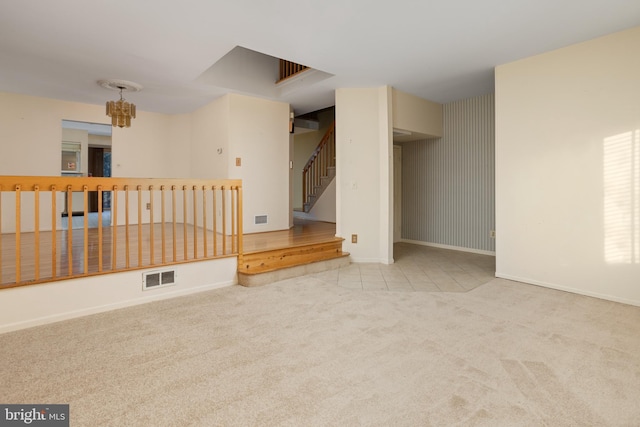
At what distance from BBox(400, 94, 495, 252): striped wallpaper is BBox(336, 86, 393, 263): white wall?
1737mm

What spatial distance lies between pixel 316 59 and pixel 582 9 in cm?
261

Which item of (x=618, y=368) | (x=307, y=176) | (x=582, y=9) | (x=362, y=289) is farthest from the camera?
(x=307, y=176)

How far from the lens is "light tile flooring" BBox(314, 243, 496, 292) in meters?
3.87

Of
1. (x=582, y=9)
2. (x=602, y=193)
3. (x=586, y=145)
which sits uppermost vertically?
(x=582, y=9)

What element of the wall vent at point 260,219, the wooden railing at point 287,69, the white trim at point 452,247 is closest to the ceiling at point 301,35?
the wooden railing at point 287,69

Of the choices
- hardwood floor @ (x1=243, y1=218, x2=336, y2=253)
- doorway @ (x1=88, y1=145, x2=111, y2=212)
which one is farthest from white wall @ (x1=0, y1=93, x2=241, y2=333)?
doorway @ (x1=88, y1=145, x2=111, y2=212)

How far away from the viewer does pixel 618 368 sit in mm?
2102

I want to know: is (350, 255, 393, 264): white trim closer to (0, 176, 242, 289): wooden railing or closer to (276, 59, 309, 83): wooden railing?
(0, 176, 242, 289): wooden railing

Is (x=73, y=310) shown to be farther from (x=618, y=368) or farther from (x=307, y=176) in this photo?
(x=307, y=176)

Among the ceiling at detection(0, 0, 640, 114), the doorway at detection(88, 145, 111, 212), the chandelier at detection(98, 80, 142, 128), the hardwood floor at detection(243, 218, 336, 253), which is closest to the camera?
the ceiling at detection(0, 0, 640, 114)

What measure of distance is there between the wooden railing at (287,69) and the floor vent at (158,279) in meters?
3.54

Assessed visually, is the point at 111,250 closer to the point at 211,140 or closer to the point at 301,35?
the point at 211,140

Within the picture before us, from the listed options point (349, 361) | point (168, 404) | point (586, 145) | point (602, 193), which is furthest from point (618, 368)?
point (168, 404)

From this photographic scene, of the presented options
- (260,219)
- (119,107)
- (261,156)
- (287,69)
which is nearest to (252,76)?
(287,69)
